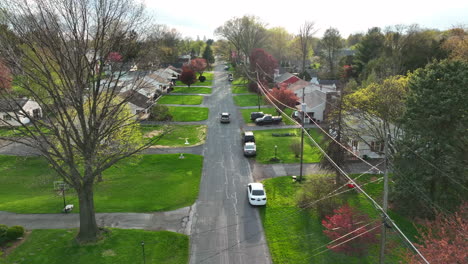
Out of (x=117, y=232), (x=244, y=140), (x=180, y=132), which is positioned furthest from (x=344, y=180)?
(x=180, y=132)

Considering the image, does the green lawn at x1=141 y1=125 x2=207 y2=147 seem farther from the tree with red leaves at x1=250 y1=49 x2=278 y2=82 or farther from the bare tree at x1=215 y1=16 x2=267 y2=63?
the bare tree at x1=215 y1=16 x2=267 y2=63

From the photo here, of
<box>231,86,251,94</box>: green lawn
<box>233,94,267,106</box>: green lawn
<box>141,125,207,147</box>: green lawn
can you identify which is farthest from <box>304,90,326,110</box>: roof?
<box>231,86,251,94</box>: green lawn

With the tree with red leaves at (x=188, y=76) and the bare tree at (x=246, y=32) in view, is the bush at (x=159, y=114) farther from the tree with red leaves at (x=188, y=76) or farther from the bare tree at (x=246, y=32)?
the bare tree at (x=246, y=32)

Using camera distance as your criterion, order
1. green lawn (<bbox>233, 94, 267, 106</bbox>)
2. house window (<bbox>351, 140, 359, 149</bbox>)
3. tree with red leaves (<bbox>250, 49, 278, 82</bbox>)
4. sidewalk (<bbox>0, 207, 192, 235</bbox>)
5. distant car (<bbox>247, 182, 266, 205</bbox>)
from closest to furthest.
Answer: sidewalk (<bbox>0, 207, 192, 235</bbox>), distant car (<bbox>247, 182, 266, 205</bbox>), house window (<bbox>351, 140, 359, 149</bbox>), green lawn (<bbox>233, 94, 267, 106</bbox>), tree with red leaves (<bbox>250, 49, 278, 82</bbox>)

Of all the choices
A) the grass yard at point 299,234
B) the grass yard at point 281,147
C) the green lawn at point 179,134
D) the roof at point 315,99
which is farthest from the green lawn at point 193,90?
the grass yard at point 299,234

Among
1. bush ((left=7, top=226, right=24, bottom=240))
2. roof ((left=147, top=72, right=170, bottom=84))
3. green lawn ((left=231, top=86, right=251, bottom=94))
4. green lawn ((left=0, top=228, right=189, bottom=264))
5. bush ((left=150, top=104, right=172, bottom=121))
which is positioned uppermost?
roof ((left=147, top=72, right=170, bottom=84))

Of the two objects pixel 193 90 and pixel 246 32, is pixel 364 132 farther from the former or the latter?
pixel 246 32

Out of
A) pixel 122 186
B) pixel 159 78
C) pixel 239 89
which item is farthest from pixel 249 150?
pixel 239 89
